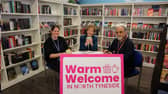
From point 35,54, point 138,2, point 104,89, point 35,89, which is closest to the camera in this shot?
point 104,89

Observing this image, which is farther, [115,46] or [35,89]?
[35,89]

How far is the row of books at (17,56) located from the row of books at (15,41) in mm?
192

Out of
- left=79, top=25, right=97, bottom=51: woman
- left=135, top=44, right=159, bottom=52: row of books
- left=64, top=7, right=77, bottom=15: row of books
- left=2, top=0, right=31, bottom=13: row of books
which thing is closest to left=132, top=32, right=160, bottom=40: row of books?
left=135, top=44, right=159, bottom=52: row of books

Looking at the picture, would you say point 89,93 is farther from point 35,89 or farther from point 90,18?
point 90,18

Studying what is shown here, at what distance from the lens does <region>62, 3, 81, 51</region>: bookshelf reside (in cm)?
407

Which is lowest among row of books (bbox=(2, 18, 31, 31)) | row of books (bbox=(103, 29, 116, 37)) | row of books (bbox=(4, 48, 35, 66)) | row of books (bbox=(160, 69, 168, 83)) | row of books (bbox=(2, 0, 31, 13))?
row of books (bbox=(4, 48, 35, 66))

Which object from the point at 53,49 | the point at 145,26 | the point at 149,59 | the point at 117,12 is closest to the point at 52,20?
the point at 53,49

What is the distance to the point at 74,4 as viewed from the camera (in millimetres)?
4273

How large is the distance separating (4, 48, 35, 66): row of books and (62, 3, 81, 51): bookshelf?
131cm

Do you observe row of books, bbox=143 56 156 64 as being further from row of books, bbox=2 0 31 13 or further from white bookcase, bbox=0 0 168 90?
row of books, bbox=2 0 31 13

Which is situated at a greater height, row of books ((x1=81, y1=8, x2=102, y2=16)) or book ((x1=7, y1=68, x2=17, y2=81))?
row of books ((x1=81, y1=8, x2=102, y2=16))

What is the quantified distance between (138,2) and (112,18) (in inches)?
37.6

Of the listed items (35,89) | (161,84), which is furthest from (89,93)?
(35,89)

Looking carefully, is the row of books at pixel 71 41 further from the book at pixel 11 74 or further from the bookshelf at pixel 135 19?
the book at pixel 11 74
